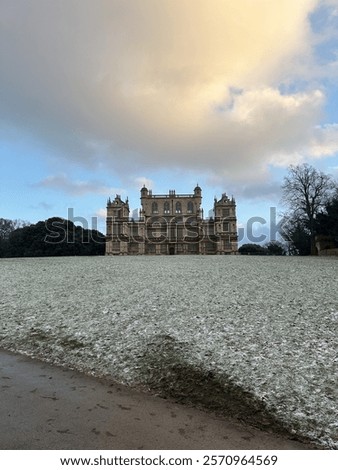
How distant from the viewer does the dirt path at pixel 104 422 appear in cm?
363

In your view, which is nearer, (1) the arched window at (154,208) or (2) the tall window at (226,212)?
(2) the tall window at (226,212)

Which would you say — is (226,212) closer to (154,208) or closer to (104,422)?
(154,208)

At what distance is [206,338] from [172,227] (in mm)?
76490

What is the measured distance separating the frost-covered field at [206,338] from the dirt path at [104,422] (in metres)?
0.41

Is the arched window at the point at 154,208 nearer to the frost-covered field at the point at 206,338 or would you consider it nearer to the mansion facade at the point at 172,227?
the mansion facade at the point at 172,227

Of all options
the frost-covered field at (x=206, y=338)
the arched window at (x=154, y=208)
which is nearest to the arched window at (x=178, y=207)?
the arched window at (x=154, y=208)

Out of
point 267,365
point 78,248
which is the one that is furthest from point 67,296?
point 78,248

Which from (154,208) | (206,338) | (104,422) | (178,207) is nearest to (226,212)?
(178,207)

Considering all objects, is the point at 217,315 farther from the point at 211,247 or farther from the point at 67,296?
the point at 211,247

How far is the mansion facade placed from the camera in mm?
79750

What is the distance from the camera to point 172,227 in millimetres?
83062

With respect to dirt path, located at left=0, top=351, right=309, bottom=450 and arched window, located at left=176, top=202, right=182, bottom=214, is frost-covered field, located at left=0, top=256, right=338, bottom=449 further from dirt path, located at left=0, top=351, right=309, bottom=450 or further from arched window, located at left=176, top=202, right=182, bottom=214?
arched window, located at left=176, top=202, right=182, bottom=214

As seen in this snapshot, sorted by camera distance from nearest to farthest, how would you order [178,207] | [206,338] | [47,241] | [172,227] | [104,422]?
[104,422]
[206,338]
[47,241]
[172,227]
[178,207]

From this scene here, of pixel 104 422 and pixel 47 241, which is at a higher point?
pixel 47 241
